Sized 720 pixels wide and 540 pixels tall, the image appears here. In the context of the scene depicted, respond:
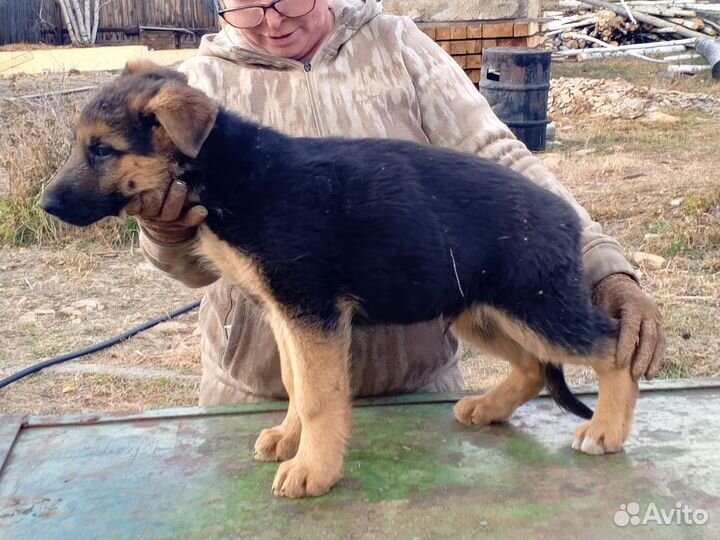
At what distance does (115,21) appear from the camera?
72.9ft

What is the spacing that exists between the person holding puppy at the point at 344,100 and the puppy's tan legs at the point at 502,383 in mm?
550

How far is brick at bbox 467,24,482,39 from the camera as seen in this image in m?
12.3

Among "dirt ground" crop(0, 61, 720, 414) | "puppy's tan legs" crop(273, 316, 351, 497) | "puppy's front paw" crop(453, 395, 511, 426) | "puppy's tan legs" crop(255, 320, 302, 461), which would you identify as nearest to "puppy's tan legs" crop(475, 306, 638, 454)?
"puppy's front paw" crop(453, 395, 511, 426)

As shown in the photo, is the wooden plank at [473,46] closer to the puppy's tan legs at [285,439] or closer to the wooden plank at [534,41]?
the wooden plank at [534,41]

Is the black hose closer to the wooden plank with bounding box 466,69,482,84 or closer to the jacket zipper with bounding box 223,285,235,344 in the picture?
the jacket zipper with bounding box 223,285,235,344

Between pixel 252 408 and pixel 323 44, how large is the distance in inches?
61.1

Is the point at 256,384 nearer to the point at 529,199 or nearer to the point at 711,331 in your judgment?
the point at 529,199

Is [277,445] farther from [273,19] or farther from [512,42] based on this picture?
[512,42]

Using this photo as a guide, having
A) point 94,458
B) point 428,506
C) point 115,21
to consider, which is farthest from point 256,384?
point 115,21

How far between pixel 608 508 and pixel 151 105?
1.78m

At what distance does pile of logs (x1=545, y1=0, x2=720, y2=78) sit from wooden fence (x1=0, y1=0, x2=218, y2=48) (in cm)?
866

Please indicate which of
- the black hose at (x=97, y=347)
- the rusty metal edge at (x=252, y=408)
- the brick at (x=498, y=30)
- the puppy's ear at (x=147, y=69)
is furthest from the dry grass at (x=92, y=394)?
the brick at (x=498, y=30)

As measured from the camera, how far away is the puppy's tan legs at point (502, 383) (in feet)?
10.4

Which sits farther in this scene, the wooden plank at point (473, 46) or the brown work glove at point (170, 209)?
the wooden plank at point (473, 46)
